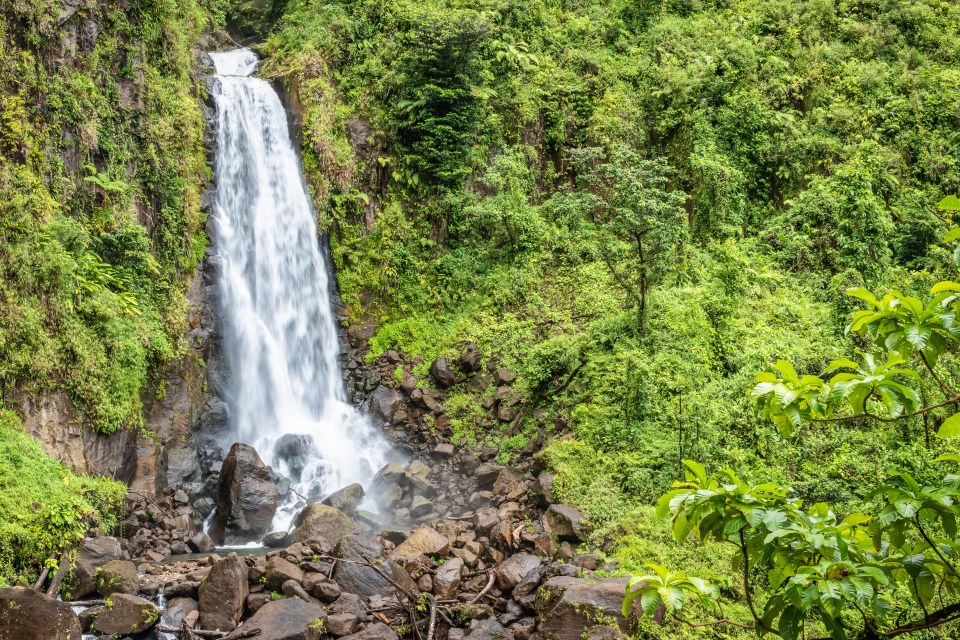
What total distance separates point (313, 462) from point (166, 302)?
4.21 metres

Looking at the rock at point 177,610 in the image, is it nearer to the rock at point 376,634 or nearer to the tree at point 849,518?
the rock at point 376,634

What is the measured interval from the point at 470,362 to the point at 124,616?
8293mm

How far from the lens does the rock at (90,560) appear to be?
7.20m

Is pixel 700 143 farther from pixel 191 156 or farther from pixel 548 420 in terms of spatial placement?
pixel 191 156

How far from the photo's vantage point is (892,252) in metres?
12.3

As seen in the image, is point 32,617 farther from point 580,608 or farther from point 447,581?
point 580,608

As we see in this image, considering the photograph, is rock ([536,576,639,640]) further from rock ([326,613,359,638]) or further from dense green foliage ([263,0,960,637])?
dense green foliage ([263,0,960,637])

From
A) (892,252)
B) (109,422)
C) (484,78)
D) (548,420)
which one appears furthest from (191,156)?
(892,252)

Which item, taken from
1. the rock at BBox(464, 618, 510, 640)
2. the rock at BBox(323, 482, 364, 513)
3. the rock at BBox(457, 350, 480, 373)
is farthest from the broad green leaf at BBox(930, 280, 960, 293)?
the rock at BBox(457, 350, 480, 373)

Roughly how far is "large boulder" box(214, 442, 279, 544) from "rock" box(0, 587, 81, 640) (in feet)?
13.0

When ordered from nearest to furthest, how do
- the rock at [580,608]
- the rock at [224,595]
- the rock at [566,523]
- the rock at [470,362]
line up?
the rock at [580,608], the rock at [224,595], the rock at [566,523], the rock at [470,362]

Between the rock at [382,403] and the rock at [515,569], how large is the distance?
20.9ft

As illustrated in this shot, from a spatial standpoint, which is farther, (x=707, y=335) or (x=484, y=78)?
(x=484, y=78)

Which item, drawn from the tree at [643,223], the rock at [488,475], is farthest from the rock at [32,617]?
the tree at [643,223]
